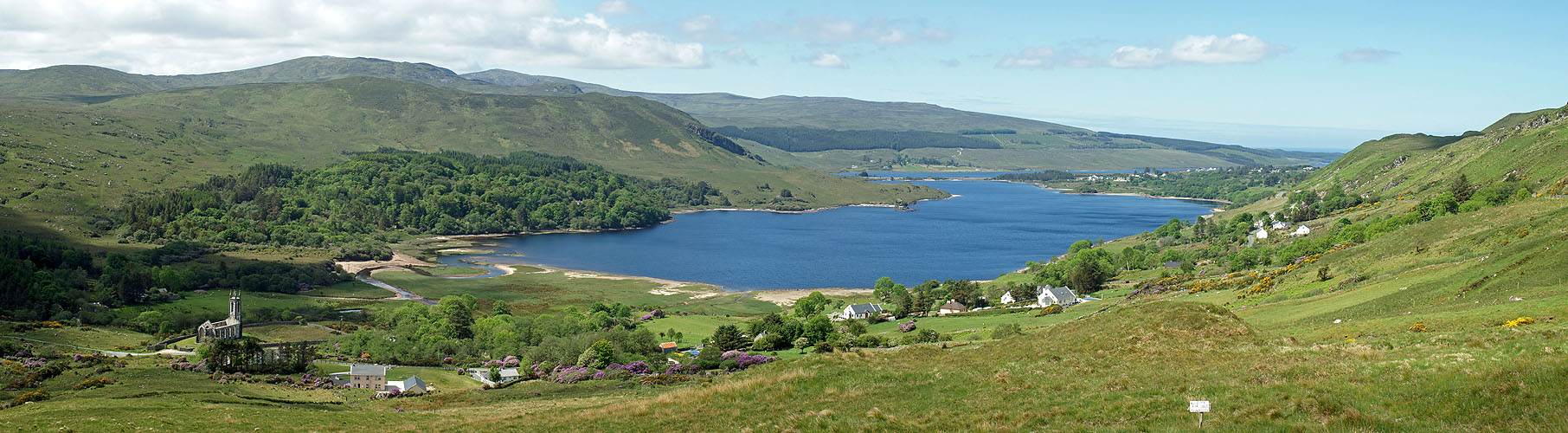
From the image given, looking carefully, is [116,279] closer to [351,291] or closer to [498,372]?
[351,291]

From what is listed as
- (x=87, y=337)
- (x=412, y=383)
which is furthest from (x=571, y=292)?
(x=412, y=383)

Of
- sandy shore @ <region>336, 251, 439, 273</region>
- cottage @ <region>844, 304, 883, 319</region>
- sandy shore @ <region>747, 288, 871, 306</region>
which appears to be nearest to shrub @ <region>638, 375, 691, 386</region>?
cottage @ <region>844, 304, 883, 319</region>

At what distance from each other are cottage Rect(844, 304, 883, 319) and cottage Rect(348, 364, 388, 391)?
37.5 m

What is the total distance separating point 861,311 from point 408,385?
40456 millimetres

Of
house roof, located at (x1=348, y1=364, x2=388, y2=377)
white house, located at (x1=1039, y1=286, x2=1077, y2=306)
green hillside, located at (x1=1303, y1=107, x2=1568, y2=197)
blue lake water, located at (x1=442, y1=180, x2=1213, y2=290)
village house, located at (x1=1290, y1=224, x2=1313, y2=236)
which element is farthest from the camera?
blue lake water, located at (x1=442, y1=180, x2=1213, y2=290)

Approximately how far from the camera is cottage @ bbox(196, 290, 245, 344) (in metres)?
67.4

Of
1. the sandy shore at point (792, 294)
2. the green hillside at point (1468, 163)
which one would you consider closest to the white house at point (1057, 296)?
the sandy shore at point (792, 294)

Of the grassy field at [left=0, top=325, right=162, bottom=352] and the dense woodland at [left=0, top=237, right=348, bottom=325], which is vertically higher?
the grassy field at [left=0, top=325, right=162, bottom=352]

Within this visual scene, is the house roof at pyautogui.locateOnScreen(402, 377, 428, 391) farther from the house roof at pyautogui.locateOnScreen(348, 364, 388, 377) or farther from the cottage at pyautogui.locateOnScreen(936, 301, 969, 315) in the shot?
the cottage at pyautogui.locateOnScreen(936, 301, 969, 315)

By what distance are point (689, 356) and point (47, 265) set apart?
9171 cm

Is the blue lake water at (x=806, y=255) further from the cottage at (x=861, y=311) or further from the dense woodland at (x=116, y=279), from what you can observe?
the cottage at (x=861, y=311)

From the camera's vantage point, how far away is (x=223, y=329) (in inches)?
2714

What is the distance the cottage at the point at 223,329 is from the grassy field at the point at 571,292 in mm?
28468

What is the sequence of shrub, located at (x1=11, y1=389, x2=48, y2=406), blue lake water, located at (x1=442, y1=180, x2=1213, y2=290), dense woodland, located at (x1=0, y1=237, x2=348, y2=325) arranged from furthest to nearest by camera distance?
blue lake water, located at (x1=442, y1=180, x2=1213, y2=290) → dense woodland, located at (x1=0, y1=237, x2=348, y2=325) → shrub, located at (x1=11, y1=389, x2=48, y2=406)
